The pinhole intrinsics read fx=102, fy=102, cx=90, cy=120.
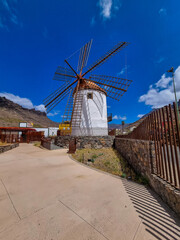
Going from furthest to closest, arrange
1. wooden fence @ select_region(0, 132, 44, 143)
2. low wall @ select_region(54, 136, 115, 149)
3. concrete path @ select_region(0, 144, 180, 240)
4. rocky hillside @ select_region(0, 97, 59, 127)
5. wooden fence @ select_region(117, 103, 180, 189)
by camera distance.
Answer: rocky hillside @ select_region(0, 97, 59, 127) < wooden fence @ select_region(0, 132, 44, 143) < low wall @ select_region(54, 136, 115, 149) < wooden fence @ select_region(117, 103, 180, 189) < concrete path @ select_region(0, 144, 180, 240)

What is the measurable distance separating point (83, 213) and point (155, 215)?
1500mm

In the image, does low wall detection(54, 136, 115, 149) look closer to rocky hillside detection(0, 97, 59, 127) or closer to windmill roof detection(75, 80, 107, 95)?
windmill roof detection(75, 80, 107, 95)

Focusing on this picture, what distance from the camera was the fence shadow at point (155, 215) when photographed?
5.71 ft

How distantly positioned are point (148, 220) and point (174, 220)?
52cm

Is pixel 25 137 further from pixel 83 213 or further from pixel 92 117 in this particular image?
pixel 83 213

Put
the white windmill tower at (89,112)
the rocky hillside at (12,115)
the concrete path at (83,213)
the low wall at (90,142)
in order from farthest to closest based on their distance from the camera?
the rocky hillside at (12,115)
the white windmill tower at (89,112)
the low wall at (90,142)
the concrete path at (83,213)

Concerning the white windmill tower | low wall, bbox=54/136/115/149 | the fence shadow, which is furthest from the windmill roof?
the fence shadow

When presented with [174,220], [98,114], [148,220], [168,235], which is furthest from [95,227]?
[98,114]

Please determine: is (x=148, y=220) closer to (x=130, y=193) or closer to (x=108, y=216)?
(x=108, y=216)

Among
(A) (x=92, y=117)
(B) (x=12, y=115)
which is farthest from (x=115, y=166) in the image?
(B) (x=12, y=115)

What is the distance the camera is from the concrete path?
1.70 m

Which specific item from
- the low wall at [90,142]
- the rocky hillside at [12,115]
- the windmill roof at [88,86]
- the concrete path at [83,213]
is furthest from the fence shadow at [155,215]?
the rocky hillside at [12,115]

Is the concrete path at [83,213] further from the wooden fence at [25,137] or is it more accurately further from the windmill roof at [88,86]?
the wooden fence at [25,137]

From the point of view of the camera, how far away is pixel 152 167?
133 inches
